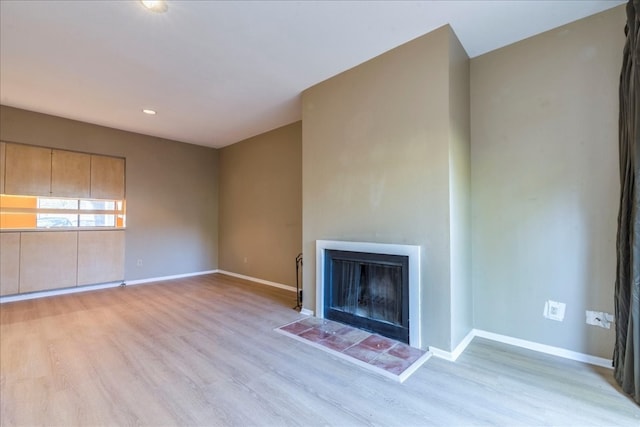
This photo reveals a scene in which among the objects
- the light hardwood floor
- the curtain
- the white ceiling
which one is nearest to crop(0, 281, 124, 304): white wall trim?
the light hardwood floor

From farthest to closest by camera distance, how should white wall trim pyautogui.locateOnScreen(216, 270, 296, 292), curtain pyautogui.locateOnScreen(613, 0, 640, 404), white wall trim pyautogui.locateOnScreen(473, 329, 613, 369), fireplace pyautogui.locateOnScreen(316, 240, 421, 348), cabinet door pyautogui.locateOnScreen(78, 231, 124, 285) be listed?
1. white wall trim pyautogui.locateOnScreen(216, 270, 296, 292)
2. cabinet door pyautogui.locateOnScreen(78, 231, 124, 285)
3. fireplace pyautogui.locateOnScreen(316, 240, 421, 348)
4. white wall trim pyautogui.locateOnScreen(473, 329, 613, 369)
5. curtain pyautogui.locateOnScreen(613, 0, 640, 404)

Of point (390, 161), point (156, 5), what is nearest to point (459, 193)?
point (390, 161)

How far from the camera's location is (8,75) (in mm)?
3168

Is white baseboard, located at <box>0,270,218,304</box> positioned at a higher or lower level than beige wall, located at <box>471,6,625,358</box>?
lower

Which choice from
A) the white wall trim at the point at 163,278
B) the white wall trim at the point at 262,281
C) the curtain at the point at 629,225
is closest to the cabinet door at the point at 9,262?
the white wall trim at the point at 163,278

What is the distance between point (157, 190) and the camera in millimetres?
5527

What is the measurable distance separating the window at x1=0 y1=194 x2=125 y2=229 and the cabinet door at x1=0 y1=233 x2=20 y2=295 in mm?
182

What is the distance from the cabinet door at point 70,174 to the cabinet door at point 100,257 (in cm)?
68

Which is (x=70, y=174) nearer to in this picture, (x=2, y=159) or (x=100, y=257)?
(x=2, y=159)

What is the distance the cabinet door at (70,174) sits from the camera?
4.46 meters

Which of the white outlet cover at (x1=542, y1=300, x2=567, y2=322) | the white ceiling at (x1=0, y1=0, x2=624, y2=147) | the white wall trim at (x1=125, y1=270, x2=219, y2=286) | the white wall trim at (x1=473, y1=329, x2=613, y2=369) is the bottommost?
the white wall trim at (x1=125, y1=270, x2=219, y2=286)

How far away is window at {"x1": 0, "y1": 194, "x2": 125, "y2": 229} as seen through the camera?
4176 millimetres

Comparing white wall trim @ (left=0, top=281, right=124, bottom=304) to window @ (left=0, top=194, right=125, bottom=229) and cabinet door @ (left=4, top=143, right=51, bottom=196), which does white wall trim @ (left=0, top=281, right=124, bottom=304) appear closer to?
window @ (left=0, top=194, right=125, bottom=229)

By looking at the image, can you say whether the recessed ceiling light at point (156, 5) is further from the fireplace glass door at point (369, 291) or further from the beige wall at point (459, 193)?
the fireplace glass door at point (369, 291)
